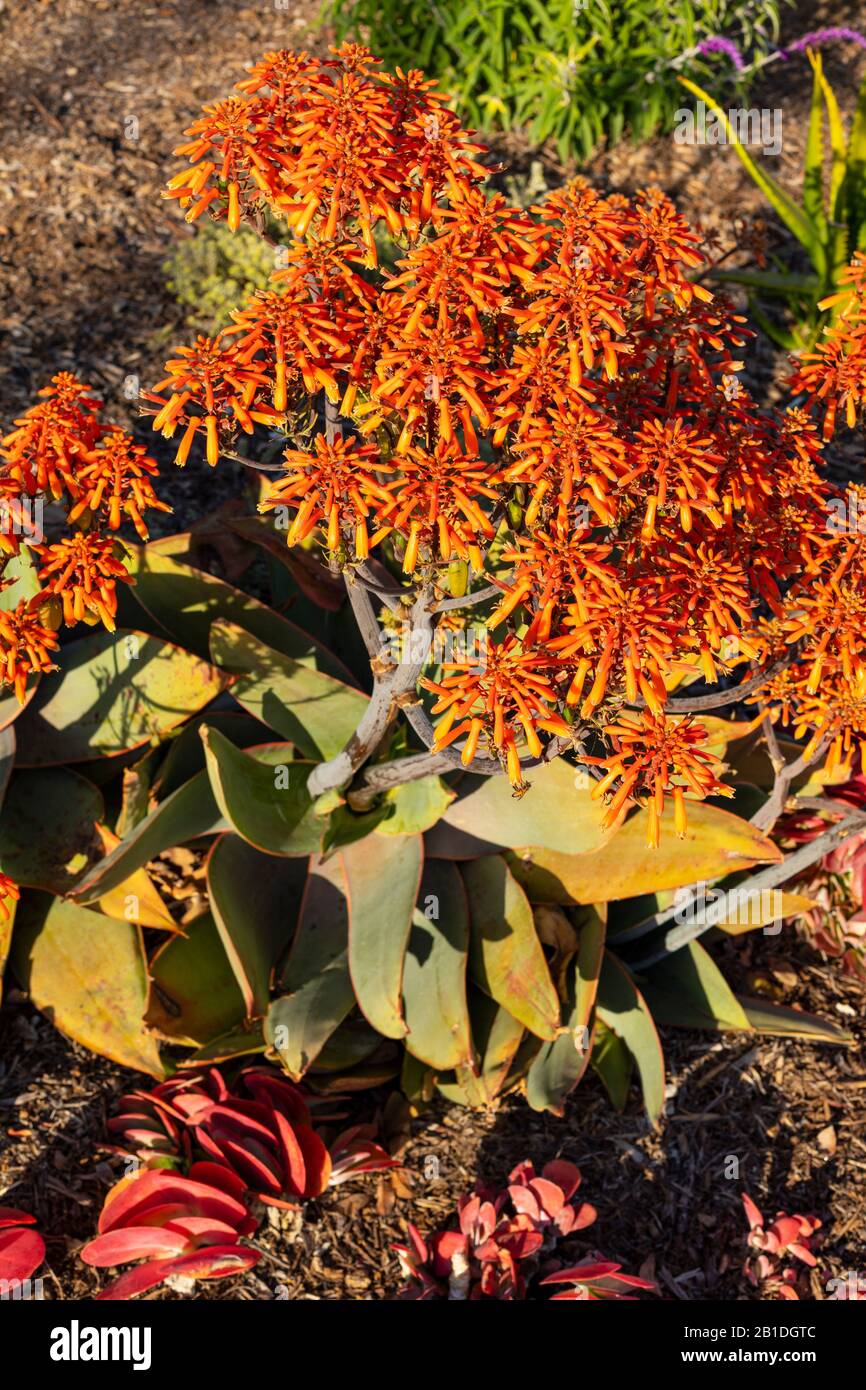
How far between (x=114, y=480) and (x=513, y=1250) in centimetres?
199

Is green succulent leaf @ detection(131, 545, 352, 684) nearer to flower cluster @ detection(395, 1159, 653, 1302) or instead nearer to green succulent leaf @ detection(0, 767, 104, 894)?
green succulent leaf @ detection(0, 767, 104, 894)

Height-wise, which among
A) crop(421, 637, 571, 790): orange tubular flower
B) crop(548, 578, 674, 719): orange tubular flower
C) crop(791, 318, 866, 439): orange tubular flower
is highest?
crop(791, 318, 866, 439): orange tubular flower

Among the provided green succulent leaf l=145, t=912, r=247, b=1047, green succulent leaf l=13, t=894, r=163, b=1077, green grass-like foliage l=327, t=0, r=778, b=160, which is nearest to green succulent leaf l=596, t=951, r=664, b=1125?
green succulent leaf l=145, t=912, r=247, b=1047

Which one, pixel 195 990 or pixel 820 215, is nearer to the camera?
pixel 195 990

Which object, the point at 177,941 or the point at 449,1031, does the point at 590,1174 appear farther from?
the point at 177,941

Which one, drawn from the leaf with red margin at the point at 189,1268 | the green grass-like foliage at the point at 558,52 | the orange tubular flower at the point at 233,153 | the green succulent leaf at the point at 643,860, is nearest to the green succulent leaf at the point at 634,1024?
the green succulent leaf at the point at 643,860

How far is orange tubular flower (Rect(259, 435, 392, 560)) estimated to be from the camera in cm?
191

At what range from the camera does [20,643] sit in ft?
7.43

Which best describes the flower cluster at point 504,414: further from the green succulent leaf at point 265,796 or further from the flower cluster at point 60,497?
the green succulent leaf at point 265,796

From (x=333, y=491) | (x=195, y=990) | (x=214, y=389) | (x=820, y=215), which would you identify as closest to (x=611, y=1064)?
(x=195, y=990)

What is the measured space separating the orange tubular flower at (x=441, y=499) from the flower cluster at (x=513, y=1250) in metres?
1.73

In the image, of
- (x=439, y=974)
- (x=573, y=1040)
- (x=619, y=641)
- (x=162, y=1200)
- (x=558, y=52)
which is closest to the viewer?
(x=619, y=641)

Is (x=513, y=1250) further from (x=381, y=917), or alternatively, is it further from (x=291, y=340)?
(x=291, y=340)

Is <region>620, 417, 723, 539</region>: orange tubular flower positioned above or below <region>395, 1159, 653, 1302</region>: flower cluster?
above
